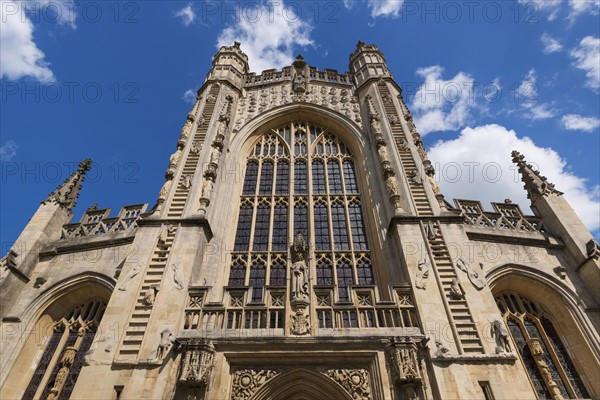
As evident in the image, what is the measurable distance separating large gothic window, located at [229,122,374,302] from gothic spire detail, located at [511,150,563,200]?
678 cm

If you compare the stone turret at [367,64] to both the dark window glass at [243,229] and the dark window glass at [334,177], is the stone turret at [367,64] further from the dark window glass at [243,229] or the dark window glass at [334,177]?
the dark window glass at [243,229]

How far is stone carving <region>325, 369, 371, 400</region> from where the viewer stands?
314 inches

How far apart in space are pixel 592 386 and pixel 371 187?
28.1 ft

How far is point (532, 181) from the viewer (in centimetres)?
1452

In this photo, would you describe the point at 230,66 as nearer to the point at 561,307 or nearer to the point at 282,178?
the point at 282,178

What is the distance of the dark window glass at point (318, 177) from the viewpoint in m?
15.0

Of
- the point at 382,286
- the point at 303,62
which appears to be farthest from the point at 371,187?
the point at 303,62

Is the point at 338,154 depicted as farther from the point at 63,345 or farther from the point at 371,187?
the point at 63,345

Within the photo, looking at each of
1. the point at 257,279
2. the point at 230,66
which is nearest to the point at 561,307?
the point at 257,279

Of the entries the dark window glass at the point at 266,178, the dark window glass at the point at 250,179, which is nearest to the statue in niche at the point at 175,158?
the dark window glass at the point at 250,179

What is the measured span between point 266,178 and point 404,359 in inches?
376

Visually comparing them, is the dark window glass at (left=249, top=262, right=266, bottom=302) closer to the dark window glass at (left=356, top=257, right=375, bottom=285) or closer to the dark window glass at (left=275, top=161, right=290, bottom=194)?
the dark window glass at (left=356, top=257, right=375, bottom=285)

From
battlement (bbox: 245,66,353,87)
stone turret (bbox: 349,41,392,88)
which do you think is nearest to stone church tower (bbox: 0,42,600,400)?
stone turret (bbox: 349,41,392,88)

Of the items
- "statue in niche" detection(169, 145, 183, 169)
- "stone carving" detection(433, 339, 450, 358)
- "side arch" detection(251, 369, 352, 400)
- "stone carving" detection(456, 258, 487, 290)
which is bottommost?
"side arch" detection(251, 369, 352, 400)
